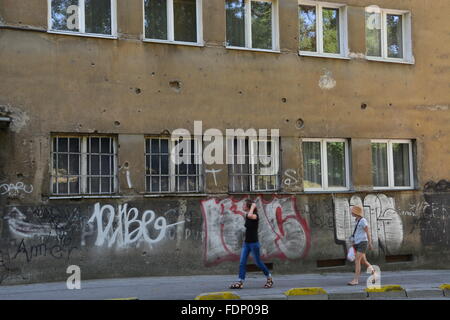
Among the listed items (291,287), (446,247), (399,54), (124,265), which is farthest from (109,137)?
(446,247)

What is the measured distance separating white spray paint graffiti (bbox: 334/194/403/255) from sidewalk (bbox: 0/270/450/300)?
4.76 feet

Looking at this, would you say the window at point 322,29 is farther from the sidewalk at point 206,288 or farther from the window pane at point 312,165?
the sidewalk at point 206,288

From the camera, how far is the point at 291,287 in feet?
37.1

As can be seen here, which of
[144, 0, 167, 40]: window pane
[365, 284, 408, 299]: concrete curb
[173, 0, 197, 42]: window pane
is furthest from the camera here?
[173, 0, 197, 42]: window pane

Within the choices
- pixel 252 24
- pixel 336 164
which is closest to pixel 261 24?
pixel 252 24

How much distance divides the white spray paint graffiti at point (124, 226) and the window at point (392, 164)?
18.2ft

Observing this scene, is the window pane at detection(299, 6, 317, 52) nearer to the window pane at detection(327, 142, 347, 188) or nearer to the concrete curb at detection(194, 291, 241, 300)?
the window pane at detection(327, 142, 347, 188)

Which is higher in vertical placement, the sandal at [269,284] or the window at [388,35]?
the window at [388,35]

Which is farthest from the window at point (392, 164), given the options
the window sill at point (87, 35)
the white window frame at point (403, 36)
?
the window sill at point (87, 35)

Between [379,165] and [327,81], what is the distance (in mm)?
2543

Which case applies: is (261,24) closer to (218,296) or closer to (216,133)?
(216,133)

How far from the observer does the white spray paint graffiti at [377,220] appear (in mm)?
14023

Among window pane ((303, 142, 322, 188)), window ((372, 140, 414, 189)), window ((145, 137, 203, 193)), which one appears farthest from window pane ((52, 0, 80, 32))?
window ((372, 140, 414, 189))

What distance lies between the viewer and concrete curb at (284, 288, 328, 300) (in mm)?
10359
